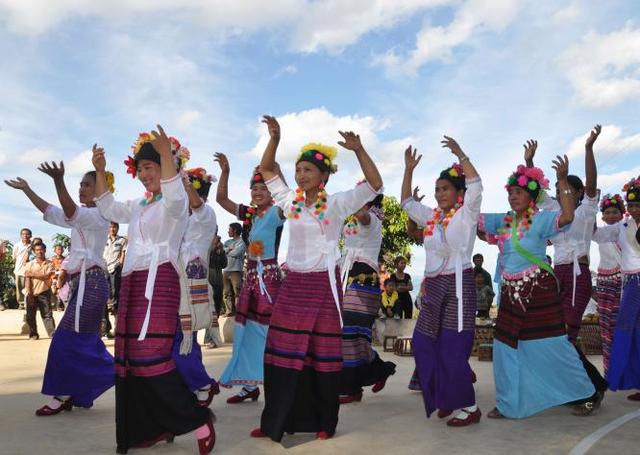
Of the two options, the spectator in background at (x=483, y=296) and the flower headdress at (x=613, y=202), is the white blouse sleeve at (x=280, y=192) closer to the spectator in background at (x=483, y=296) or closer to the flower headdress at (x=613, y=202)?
the flower headdress at (x=613, y=202)

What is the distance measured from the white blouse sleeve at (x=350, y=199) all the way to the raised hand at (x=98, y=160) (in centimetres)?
168

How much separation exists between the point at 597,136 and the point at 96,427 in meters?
5.47

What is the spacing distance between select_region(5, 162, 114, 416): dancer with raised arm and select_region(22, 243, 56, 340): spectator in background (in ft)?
23.5

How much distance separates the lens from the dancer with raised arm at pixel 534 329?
18.6 feet

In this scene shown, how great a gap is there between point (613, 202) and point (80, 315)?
6.00 meters

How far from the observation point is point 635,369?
21.7 ft

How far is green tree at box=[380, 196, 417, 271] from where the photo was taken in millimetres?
27609

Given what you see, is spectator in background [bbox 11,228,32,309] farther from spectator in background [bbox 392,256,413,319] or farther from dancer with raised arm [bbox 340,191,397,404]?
dancer with raised arm [bbox 340,191,397,404]

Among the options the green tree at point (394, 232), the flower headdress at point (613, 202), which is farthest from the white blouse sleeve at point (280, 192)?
the green tree at point (394, 232)

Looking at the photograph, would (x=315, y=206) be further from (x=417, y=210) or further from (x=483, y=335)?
(x=483, y=335)

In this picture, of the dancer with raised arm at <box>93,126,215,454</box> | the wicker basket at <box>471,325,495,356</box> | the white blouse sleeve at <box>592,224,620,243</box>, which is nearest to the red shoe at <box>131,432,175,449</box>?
the dancer with raised arm at <box>93,126,215,454</box>

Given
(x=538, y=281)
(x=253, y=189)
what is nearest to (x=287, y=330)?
(x=253, y=189)

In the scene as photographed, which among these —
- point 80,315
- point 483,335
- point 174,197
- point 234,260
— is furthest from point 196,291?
point 234,260

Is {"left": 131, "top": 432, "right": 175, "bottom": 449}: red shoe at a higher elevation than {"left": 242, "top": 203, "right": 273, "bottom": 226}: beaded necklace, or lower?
lower
